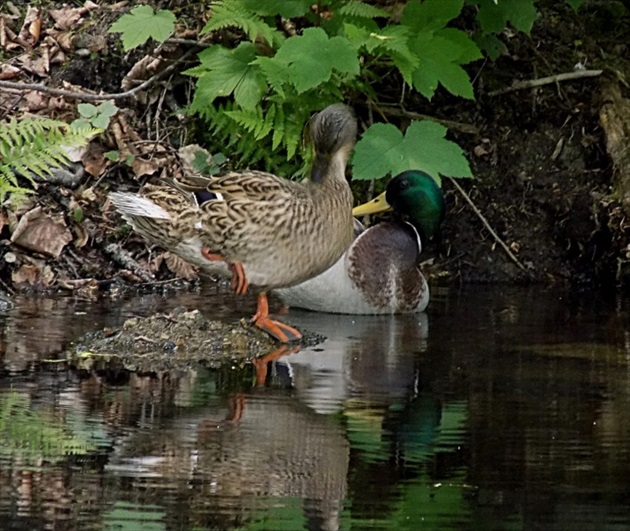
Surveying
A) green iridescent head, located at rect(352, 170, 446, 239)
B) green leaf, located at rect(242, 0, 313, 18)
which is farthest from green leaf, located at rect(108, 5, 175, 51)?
green iridescent head, located at rect(352, 170, 446, 239)

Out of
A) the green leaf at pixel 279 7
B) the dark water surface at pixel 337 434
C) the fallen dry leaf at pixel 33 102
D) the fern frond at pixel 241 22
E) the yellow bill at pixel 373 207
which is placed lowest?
the dark water surface at pixel 337 434

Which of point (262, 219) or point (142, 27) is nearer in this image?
point (262, 219)

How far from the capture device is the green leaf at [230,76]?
28.7 ft

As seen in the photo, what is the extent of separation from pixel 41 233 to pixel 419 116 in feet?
8.28

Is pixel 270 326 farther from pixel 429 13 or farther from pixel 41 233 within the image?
pixel 429 13

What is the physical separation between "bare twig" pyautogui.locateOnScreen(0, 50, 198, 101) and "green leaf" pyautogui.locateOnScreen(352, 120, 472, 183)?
1619 millimetres

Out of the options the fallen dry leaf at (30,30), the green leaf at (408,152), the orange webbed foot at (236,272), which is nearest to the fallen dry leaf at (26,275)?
the orange webbed foot at (236,272)

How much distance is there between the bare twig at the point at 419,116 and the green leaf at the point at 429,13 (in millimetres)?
675

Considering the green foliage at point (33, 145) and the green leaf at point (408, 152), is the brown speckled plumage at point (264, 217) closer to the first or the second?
the green foliage at point (33, 145)

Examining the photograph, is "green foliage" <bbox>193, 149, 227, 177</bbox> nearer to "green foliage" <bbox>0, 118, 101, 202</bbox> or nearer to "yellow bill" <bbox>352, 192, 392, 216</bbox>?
"yellow bill" <bbox>352, 192, 392, 216</bbox>

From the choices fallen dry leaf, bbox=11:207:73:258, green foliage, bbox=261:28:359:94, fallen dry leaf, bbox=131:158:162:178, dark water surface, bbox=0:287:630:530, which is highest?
green foliage, bbox=261:28:359:94

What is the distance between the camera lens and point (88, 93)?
934 centimetres

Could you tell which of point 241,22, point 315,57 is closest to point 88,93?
point 241,22

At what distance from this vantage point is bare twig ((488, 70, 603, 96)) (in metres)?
9.55
